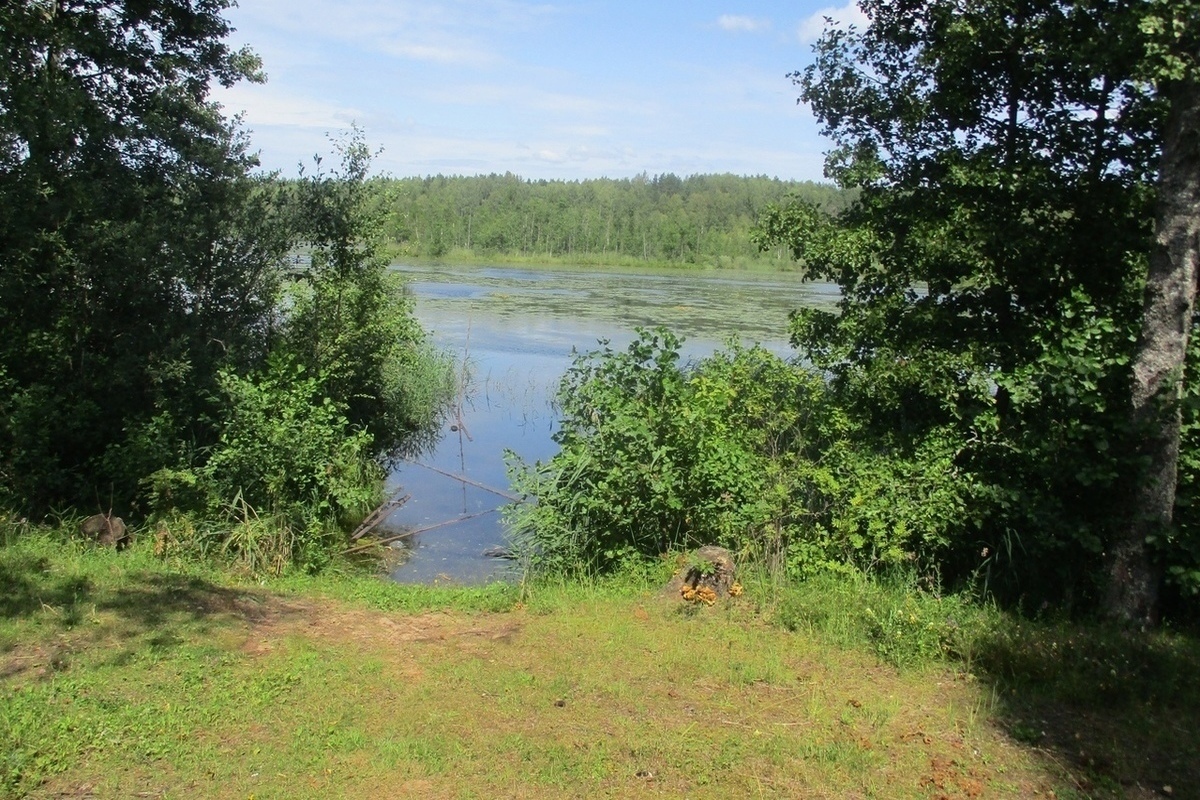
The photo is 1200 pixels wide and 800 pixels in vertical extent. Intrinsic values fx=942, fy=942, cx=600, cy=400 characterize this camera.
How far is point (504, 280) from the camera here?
4488cm

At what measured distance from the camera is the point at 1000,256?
7.37m

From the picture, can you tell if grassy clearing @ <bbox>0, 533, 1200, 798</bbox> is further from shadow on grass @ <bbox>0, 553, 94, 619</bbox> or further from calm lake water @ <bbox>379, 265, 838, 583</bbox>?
calm lake water @ <bbox>379, 265, 838, 583</bbox>

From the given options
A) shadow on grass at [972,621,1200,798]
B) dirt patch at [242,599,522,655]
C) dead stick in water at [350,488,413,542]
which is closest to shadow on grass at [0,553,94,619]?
dirt patch at [242,599,522,655]

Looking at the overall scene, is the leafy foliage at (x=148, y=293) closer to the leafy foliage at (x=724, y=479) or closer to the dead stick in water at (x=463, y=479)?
the dead stick in water at (x=463, y=479)

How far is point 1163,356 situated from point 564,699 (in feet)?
13.4

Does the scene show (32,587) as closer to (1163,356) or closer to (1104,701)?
(1104,701)

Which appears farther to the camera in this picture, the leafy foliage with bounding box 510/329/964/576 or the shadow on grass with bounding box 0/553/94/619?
the leafy foliage with bounding box 510/329/964/576

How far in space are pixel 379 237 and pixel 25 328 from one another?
410 centimetres

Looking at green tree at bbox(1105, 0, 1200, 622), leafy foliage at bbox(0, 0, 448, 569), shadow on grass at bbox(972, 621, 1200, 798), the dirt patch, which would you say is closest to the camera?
shadow on grass at bbox(972, 621, 1200, 798)

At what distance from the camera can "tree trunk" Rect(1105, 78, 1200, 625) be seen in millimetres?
5492

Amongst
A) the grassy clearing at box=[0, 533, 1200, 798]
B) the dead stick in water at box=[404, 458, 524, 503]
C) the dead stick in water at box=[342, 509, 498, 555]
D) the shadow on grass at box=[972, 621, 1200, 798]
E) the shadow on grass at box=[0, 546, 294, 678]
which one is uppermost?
the shadow on grass at box=[972, 621, 1200, 798]

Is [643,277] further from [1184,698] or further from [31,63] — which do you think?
[1184,698]

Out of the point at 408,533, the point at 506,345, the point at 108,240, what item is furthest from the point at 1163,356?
the point at 506,345

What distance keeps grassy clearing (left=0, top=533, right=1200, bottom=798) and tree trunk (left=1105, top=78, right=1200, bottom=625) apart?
20.3 inches
